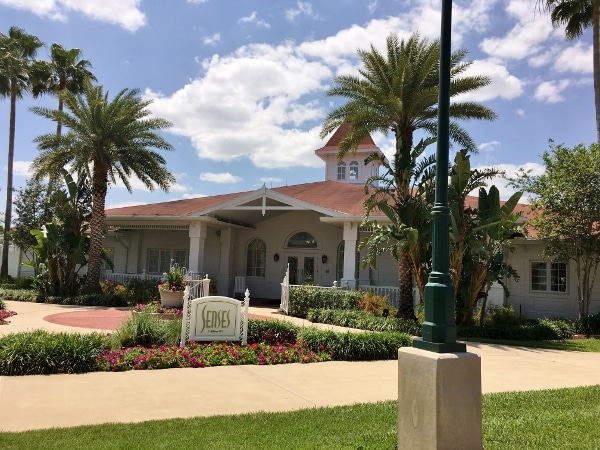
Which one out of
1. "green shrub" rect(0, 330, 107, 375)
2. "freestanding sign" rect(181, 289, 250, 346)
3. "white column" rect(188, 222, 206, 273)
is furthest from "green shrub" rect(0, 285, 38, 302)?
"green shrub" rect(0, 330, 107, 375)

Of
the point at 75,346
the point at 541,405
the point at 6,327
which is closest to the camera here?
the point at 541,405

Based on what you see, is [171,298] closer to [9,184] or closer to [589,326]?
[589,326]

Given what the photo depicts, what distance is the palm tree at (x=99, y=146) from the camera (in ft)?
63.9

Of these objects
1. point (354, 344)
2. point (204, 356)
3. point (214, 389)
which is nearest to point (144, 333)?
point (204, 356)

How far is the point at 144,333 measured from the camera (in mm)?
9656

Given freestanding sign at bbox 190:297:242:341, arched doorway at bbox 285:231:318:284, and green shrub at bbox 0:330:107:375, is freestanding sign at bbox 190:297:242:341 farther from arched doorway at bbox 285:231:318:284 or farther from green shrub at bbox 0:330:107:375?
arched doorway at bbox 285:231:318:284

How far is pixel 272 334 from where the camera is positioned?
1059cm

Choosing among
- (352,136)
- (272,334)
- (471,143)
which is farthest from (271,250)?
(272,334)

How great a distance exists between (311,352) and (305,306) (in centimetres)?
690

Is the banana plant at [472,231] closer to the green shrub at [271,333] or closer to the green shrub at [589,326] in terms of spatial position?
the green shrub at [589,326]

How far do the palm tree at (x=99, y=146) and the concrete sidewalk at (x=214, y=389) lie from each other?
13.3 metres

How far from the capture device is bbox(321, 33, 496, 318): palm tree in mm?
14094

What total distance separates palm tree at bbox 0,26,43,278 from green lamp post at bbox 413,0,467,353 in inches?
1056

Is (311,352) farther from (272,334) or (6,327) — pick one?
(6,327)
